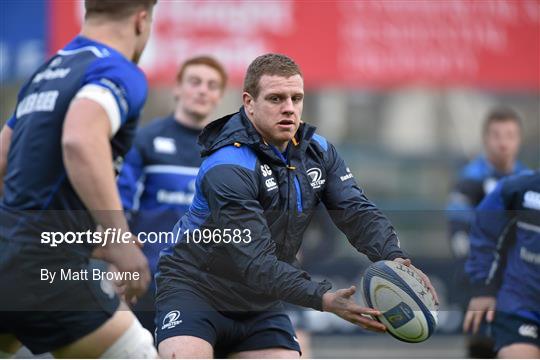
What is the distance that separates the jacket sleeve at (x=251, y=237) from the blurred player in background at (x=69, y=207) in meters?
0.42

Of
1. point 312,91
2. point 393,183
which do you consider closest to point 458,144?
point 393,183

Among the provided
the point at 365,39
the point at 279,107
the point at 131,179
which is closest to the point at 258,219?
the point at 279,107

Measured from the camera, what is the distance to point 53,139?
13.2ft

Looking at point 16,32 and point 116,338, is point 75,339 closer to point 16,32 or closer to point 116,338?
point 116,338

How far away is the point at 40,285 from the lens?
13.4 ft

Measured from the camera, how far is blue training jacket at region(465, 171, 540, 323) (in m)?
5.82

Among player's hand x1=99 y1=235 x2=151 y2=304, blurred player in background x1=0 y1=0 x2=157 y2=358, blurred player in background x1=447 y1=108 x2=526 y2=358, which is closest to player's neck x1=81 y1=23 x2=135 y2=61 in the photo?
blurred player in background x1=0 y1=0 x2=157 y2=358

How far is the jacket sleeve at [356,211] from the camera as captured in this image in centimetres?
451

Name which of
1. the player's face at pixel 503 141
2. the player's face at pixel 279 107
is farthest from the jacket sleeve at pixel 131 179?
the player's face at pixel 503 141

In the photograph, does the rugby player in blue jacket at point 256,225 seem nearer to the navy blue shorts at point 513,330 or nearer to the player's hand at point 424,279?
the player's hand at point 424,279

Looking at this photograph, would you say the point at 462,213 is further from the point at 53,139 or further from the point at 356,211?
the point at 53,139

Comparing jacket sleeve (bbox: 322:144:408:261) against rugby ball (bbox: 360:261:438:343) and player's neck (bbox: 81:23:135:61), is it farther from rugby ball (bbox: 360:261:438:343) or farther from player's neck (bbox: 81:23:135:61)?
player's neck (bbox: 81:23:135:61)

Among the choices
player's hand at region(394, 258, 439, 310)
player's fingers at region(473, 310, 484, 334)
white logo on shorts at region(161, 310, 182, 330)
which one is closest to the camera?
player's hand at region(394, 258, 439, 310)

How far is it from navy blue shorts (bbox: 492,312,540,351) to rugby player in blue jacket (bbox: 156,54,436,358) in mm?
1783
